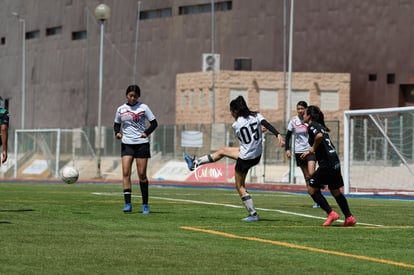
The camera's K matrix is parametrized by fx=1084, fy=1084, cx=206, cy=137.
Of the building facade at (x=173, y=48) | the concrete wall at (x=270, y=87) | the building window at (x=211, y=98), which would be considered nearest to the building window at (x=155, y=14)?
the building facade at (x=173, y=48)

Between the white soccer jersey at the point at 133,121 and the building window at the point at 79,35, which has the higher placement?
the building window at the point at 79,35

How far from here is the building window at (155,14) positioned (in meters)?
83.1

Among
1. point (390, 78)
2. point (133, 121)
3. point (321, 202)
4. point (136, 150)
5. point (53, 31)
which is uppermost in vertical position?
point (53, 31)

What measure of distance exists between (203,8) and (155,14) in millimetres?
5153

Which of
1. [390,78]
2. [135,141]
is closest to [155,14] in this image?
[390,78]

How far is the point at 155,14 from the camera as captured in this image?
275 feet

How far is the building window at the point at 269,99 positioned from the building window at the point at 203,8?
912 cm

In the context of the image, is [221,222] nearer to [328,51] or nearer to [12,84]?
[328,51]

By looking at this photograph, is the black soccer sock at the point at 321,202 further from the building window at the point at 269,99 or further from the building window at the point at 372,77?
the building window at the point at 269,99

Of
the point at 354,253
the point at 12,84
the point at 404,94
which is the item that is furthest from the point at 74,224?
the point at 12,84

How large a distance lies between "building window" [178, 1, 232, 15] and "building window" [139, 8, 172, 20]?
57.1 inches

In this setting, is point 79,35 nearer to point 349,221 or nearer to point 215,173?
point 215,173

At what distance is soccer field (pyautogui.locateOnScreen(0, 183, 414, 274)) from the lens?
1114 cm

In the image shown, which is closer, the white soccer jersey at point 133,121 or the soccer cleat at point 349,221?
the soccer cleat at point 349,221
